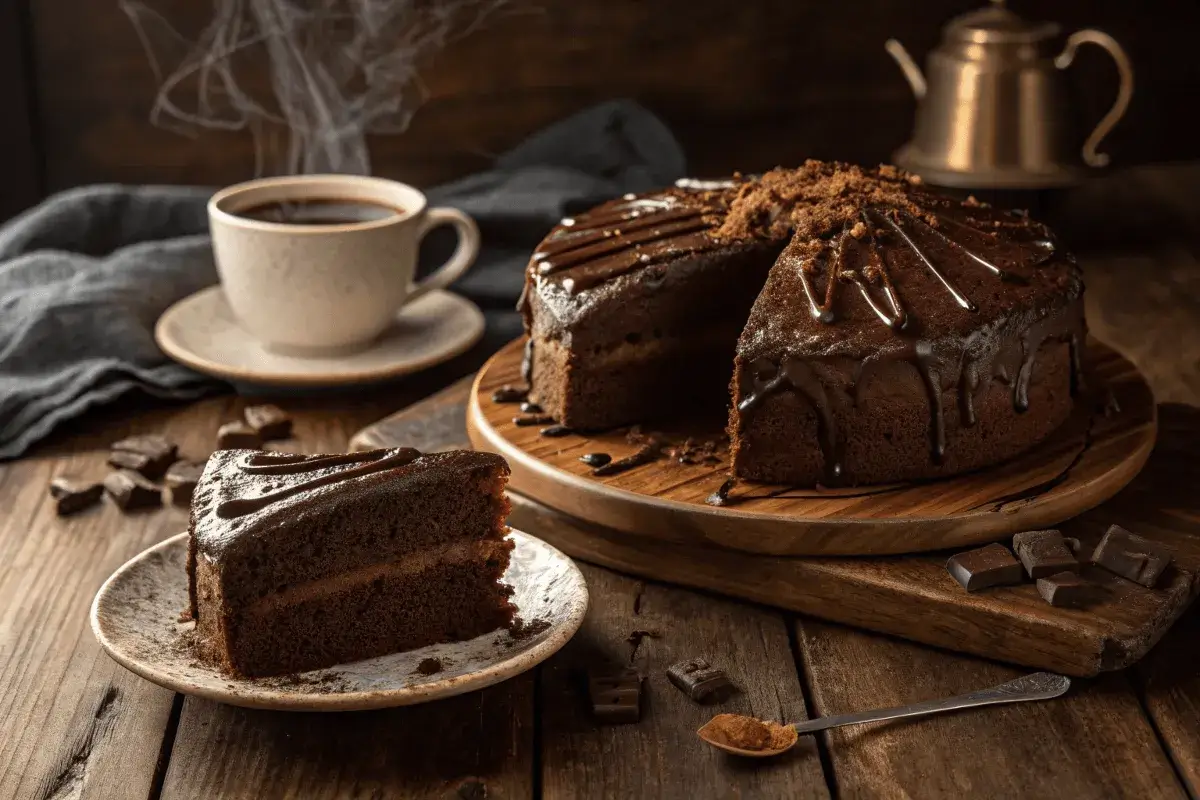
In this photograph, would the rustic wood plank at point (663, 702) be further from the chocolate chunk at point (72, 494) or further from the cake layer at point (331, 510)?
the chocolate chunk at point (72, 494)

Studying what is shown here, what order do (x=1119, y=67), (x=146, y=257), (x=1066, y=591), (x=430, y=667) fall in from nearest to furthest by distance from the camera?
(x=430, y=667), (x=1066, y=591), (x=146, y=257), (x=1119, y=67)

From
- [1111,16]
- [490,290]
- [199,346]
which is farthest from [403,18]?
[1111,16]

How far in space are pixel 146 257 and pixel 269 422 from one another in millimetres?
915

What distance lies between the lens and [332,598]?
2.35 metres

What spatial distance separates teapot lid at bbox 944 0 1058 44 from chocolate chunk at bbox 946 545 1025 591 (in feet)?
7.17

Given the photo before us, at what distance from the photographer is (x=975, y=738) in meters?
2.23

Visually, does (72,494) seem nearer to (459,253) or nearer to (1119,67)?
(459,253)

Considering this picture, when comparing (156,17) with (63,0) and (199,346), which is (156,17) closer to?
(63,0)

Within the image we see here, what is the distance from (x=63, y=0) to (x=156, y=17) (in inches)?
11.1

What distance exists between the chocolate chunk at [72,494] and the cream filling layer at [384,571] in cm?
98

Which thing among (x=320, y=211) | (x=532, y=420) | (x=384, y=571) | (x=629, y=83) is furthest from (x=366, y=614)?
(x=629, y=83)

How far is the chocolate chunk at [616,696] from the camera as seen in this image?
228cm

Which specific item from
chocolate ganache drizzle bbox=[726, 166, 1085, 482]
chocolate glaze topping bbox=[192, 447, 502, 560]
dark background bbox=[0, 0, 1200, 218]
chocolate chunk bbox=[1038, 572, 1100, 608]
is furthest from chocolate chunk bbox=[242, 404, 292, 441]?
chocolate chunk bbox=[1038, 572, 1100, 608]

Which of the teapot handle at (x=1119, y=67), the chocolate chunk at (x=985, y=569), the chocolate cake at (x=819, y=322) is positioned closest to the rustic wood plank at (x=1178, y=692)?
the chocolate chunk at (x=985, y=569)
